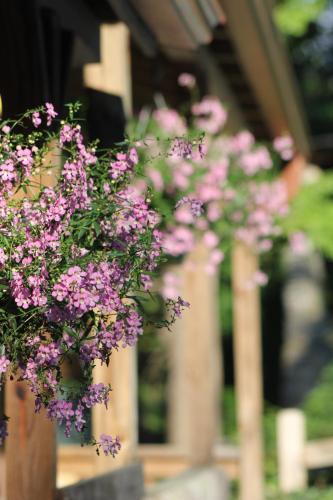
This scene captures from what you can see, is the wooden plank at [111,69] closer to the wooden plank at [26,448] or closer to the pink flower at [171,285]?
the pink flower at [171,285]

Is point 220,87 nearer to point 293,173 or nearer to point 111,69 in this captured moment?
point 111,69

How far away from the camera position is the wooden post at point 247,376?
1015 centimetres

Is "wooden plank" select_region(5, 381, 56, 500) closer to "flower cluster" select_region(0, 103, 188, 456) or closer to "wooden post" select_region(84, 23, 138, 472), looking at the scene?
"flower cluster" select_region(0, 103, 188, 456)

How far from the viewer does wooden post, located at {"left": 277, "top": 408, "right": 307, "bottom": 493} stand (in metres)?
11.3

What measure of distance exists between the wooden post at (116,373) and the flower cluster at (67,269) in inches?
121

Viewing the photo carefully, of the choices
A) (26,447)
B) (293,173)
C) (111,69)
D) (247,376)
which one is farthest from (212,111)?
(26,447)

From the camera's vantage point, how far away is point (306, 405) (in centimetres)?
1355

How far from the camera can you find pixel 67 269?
294 centimetres

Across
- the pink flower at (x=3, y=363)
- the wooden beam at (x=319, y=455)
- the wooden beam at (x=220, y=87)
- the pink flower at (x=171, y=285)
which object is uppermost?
the wooden beam at (x=220, y=87)

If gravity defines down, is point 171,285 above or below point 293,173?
below

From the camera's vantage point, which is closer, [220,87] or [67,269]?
[67,269]

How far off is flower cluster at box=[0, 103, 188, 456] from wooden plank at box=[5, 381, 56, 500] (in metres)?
0.89

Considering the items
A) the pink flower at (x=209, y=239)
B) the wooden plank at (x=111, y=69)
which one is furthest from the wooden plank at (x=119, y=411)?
the pink flower at (x=209, y=239)

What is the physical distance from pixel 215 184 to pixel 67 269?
594 centimetres
